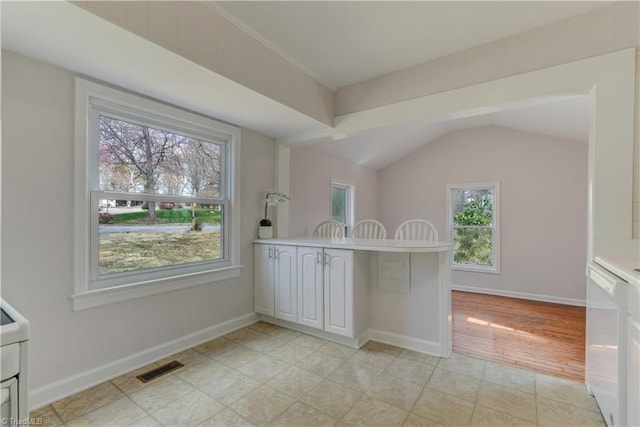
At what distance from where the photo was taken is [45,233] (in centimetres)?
186

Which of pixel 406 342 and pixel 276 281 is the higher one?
pixel 276 281

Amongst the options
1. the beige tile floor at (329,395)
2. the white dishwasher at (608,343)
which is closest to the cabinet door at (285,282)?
the beige tile floor at (329,395)

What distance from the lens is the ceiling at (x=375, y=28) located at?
1.90 meters

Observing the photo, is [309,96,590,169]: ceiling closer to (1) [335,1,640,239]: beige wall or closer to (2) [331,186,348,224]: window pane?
(1) [335,1,640,239]: beige wall

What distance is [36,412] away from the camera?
5.77 feet

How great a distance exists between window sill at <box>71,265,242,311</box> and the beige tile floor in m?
0.58

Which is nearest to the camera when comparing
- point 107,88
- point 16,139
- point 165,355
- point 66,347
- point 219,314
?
point 16,139

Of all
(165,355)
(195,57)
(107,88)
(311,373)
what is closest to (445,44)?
(195,57)

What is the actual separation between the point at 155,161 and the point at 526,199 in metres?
5.05

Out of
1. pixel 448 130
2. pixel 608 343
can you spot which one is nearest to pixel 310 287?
→ pixel 608 343

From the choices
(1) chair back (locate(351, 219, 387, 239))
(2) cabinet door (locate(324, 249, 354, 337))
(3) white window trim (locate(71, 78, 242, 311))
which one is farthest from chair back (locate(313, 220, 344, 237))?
(3) white window trim (locate(71, 78, 242, 311))

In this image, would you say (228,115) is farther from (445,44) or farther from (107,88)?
(445,44)

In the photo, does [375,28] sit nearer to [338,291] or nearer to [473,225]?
[338,291]

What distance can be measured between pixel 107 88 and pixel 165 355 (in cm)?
215
